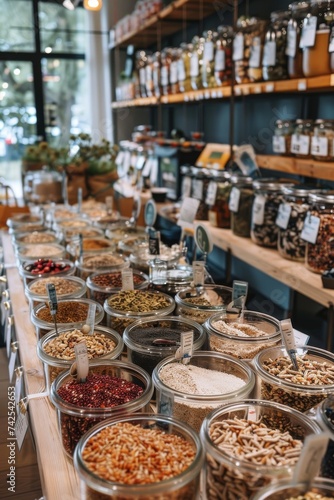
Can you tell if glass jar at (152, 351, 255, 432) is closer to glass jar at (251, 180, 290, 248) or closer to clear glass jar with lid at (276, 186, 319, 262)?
clear glass jar with lid at (276, 186, 319, 262)

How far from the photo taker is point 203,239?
1.81 m

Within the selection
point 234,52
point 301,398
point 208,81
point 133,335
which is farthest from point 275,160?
point 301,398

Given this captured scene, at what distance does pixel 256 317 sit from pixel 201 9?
296 centimetres

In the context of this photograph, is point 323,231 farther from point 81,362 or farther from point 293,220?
point 81,362

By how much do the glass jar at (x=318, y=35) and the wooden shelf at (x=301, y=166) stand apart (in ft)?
1.20

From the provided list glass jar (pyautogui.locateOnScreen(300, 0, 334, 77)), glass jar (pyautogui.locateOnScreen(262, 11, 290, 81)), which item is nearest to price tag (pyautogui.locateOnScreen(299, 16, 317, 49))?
glass jar (pyautogui.locateOnScreen(300, 0, 334, 77))

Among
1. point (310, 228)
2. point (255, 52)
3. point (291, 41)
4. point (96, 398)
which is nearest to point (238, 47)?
point (255, 52)

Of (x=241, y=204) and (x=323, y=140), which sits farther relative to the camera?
(x=241, y=204)

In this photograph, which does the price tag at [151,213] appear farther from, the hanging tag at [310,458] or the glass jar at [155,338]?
the hanging tag at [310,458]

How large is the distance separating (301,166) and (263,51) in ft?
2.04

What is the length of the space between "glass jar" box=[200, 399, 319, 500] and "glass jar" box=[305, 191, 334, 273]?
1024 mm

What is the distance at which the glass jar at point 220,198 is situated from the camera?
2688mm

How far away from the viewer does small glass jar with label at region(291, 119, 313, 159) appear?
224 centimetres

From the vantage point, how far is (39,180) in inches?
148
